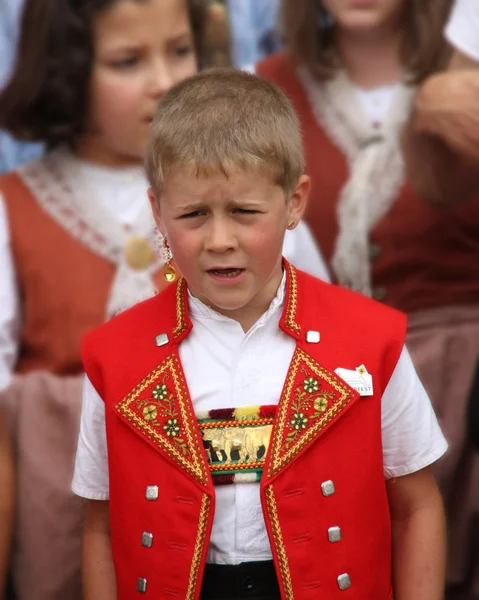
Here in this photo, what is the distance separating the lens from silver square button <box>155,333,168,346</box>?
4.13ft

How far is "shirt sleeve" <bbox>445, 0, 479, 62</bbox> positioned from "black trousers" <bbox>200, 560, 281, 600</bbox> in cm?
108

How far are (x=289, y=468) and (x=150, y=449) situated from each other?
172 millimetres

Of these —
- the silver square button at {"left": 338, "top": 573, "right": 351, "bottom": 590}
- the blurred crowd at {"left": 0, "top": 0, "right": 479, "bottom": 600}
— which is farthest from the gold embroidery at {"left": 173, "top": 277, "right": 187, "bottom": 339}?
the blurred crowd at {"left": 0, "top": 0, "right": 479, "bottom": 600}

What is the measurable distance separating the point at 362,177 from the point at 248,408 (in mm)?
882

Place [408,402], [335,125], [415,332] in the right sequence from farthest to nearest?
[335,125] < [415,332] < [408,402]

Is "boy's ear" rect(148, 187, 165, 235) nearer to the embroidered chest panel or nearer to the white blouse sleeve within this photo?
the embroidered chest panel

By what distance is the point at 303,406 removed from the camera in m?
1.21

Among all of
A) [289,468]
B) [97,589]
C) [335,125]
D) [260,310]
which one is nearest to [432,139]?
[335,125]

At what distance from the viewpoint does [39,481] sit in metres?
1.71

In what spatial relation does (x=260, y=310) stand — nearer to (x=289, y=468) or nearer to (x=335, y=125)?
(x=289, y=468)

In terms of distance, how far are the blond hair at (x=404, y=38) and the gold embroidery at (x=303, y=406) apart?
0.99 m

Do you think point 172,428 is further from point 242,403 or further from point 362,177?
point 362,177

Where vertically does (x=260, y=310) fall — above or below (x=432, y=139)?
below

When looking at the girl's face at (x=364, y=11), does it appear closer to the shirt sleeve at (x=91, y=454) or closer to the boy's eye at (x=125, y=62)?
the boy's eye at (x=125, y=62)
